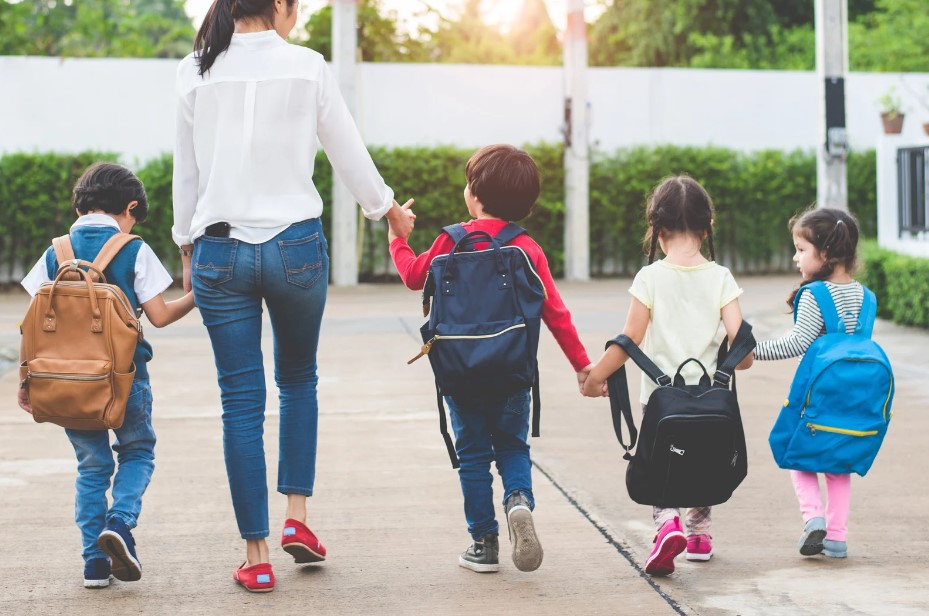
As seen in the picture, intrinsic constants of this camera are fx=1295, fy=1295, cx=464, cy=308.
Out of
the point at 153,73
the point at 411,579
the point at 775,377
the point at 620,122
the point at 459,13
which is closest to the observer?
the point at 411,579

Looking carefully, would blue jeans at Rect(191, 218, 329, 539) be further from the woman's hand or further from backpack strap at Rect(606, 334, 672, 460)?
backpack strap at Rect(606, 334, 672, 460)

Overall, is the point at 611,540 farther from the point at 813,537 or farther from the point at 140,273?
the point at 140,273

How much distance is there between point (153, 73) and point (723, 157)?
8131 mm

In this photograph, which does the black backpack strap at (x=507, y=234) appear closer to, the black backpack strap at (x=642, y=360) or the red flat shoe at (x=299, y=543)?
the black backpack strap at (x=642, y=360)

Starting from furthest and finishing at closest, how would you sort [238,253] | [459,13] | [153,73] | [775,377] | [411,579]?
[459,13] < [153,73] < [775,377] < [411,579] < [238,253]

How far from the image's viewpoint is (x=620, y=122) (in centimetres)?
1927

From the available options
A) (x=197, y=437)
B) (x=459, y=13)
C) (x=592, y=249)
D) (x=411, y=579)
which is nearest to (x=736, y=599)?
(x=411, y=579)

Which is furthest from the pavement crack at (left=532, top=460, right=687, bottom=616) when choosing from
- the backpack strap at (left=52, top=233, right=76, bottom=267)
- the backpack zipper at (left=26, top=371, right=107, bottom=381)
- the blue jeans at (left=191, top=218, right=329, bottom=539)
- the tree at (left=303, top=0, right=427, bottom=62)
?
the tree at (left=303, top=0, right=427, bottom=62)

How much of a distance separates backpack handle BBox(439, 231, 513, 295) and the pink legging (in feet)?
4.20

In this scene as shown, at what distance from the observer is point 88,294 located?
3867 millimetres

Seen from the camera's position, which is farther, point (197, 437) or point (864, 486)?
point (197, 437)

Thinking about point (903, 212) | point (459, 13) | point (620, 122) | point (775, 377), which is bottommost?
point (775, 377)

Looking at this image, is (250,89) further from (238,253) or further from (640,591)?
(640,591)

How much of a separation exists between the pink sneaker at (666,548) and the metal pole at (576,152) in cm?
1443
